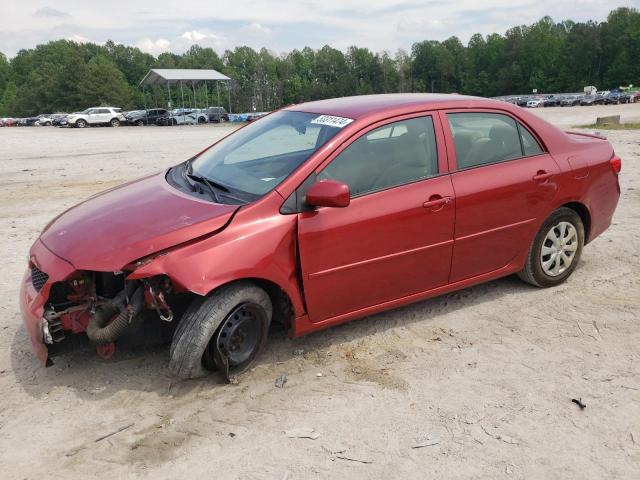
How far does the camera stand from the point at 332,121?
4.09 metres

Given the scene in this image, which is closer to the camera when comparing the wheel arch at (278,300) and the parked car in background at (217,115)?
the wheel arch at (278,300)

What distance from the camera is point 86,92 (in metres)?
86.0

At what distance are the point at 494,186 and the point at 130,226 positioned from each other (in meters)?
2.62

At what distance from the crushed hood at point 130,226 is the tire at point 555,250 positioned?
2.66 metres

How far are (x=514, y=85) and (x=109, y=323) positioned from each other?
136 meters

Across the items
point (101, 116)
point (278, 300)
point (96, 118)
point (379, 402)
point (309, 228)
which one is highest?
point (101, 116)

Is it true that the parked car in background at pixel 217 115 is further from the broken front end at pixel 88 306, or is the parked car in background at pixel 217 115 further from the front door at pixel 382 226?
the broken front end at pixel 88 306

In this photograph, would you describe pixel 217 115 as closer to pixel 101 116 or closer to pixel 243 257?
pixel 101 116

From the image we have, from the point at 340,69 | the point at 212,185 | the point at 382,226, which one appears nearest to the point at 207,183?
→ the point at 212,185

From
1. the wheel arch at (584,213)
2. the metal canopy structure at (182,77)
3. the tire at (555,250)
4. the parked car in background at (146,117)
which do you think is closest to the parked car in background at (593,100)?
the metal canopy structure at (182,77)

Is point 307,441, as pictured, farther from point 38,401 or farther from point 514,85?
point 514,85

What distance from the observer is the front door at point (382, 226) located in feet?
12.2

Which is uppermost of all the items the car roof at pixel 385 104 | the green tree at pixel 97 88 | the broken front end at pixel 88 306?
the green tree at pixel 97 88

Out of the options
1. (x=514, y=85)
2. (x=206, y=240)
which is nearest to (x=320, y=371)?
(x=206, y=240)
